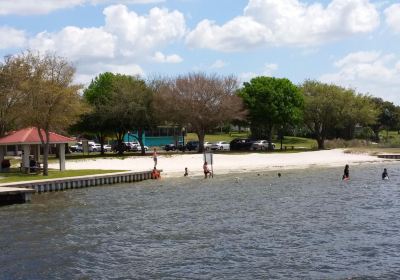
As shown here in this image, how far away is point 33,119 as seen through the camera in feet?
172

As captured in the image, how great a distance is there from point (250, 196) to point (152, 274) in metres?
21.9

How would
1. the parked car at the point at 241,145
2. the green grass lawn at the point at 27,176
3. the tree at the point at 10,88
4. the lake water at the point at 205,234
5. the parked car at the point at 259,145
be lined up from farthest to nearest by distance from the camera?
the parked car at the point at 241,145 < the parked car at the point at 259,145 < the tree at the point at 10,88 < the green grass lawn at the point at 27,176 < the lake water at the point at 205,234

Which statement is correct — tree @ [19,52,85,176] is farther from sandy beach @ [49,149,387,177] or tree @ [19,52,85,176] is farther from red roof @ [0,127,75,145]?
sandy beach @ [49,149,387,177]

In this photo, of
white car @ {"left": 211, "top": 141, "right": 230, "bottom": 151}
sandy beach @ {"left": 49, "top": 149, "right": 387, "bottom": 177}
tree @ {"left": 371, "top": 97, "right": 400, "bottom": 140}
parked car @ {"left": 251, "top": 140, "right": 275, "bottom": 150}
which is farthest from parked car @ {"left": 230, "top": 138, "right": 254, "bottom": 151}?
tree @ {"left": 371, "top": 97, "right": 400, "bottom": 140}

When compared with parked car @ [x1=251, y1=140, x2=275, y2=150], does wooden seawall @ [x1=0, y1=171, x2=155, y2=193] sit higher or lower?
lower

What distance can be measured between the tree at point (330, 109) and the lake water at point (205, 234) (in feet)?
177

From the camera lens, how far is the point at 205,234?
2766cm

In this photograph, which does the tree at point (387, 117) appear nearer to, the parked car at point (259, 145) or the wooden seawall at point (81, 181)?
the parked car at point (259, 145)

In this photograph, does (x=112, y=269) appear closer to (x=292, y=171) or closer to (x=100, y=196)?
(x=100, y=196)

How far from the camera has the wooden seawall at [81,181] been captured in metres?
45.3

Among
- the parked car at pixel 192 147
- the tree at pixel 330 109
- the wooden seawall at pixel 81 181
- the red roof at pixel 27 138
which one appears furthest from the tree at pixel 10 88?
the tree at pixel 330 109

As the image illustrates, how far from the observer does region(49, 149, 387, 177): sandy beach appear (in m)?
66.4

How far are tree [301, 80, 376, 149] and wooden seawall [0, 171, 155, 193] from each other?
49.5m

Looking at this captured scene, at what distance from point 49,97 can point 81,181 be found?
8257 millimetres
